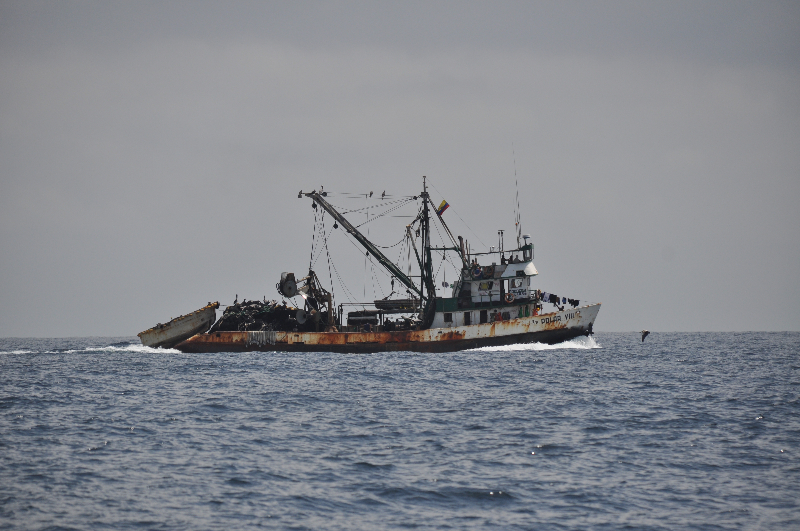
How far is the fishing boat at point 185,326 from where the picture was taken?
54656 mm

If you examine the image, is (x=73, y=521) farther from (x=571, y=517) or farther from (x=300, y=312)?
(x=300, y=312)

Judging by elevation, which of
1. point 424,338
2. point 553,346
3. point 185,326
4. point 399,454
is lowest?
point 399,454

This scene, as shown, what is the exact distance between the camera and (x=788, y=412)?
24.4 metres

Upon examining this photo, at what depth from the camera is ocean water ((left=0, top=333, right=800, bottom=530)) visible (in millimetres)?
13320

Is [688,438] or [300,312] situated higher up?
[300,312]

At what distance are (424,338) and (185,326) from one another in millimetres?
18617

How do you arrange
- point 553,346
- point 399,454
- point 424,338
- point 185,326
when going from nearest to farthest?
point 399,454
point 424,338
point 553,346
point 185,326

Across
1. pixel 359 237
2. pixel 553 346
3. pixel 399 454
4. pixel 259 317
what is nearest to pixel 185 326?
pixel 259 317

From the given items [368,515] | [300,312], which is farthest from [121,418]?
[300,312]

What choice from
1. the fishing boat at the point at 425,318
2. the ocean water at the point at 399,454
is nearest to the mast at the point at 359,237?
the fishing boat at the point at 425,318

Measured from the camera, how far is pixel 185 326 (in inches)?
2152

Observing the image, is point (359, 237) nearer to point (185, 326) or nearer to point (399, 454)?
point (185, 326)

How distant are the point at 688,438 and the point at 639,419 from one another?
298cm

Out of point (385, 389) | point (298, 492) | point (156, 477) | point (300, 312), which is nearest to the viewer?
point (298, 492)
